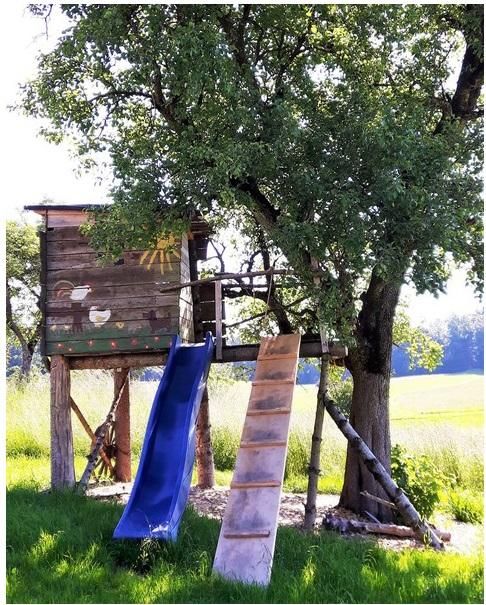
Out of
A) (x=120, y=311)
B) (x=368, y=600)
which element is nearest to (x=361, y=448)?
(x=368, y=600)

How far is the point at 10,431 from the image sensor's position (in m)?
14.9

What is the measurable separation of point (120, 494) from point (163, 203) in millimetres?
4779

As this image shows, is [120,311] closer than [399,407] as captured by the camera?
Yes

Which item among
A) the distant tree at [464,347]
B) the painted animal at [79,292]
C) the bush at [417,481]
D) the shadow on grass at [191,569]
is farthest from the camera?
the distant tree at [464,347]

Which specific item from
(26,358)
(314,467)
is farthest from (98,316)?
(26,358)

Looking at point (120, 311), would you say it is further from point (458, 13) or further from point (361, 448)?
point (458, 13)

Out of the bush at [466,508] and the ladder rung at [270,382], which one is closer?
the ladder rung at [270,382]

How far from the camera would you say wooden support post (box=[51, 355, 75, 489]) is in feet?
32.6

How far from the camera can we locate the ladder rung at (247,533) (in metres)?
6.55

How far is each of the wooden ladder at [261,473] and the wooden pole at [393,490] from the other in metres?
0.90

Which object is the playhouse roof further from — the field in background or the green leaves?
the field in background

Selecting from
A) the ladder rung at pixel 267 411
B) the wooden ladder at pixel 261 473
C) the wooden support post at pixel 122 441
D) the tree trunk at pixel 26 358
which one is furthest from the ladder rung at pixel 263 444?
the tree trunk at pixel 26 358

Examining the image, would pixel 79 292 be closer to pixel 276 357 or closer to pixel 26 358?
pixel 276 357

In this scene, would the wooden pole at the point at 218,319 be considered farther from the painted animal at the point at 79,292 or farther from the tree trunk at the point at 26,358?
the tree trunk at the point at 26,358
